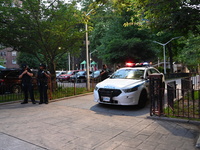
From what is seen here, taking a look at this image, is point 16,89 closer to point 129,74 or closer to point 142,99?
point 129,74

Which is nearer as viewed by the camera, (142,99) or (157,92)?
(157,92)

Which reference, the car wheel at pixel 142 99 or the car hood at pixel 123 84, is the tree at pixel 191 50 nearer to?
the car wheel at pixel 142 99

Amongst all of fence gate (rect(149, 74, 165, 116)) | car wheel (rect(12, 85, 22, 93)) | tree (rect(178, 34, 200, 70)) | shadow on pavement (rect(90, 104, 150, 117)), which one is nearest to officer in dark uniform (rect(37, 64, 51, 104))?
shadow on pavement (rect(90, 104, 150, 117))

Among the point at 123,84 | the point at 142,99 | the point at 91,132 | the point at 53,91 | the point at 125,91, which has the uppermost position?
the point at 123,84

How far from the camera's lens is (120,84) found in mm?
7203

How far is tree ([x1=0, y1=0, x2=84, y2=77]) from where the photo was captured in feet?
33.6

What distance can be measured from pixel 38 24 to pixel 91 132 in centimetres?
809

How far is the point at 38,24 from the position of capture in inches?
415

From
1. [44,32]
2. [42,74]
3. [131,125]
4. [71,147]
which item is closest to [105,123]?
[131,125]

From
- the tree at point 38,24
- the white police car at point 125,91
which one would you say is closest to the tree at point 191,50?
the white police car at point 125,91

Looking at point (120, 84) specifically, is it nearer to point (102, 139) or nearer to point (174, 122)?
point (174, 122)

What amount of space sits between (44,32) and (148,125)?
27.8 ft

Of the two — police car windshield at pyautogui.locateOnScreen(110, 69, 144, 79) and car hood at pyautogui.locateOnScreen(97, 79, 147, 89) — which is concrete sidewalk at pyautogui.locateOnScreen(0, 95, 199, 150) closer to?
car hood at pyautogui.locateOnScreen(97, 79, 147, 89)

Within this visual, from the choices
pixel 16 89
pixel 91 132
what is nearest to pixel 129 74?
pixel 91 132
